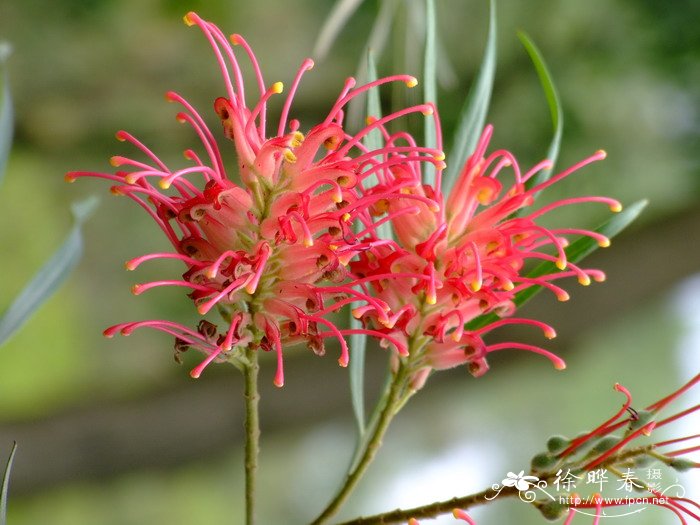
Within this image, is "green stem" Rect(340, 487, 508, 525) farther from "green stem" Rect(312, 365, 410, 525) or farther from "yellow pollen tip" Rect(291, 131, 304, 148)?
"yellow pollen tip" Rect(291, 131, 304, 148)

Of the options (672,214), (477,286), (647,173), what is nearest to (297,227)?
(477,286)

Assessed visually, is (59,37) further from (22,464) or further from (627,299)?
(627,299)

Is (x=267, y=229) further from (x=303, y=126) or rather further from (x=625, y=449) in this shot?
(x=303, y=126)

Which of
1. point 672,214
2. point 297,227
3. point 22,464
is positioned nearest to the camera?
point 297,227

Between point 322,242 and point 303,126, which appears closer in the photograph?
point 322,242

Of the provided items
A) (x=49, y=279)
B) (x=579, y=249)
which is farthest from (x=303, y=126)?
(x=579, y=249)

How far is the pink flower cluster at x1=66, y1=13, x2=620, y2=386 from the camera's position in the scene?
0.33 meters

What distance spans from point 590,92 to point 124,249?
2.50ft

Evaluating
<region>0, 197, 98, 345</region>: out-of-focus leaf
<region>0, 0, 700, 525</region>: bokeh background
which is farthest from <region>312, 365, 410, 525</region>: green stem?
<region>0, 0, 700, 525</region>: bokeh background

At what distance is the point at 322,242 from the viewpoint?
0.33m

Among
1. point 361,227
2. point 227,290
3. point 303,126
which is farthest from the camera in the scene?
point 303,126

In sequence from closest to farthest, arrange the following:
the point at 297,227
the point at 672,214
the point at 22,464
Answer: the point at 297,227
the point at 22,464
the point at 672,214

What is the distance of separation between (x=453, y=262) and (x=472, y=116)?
14 cm

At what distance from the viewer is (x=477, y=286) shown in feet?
1.14
